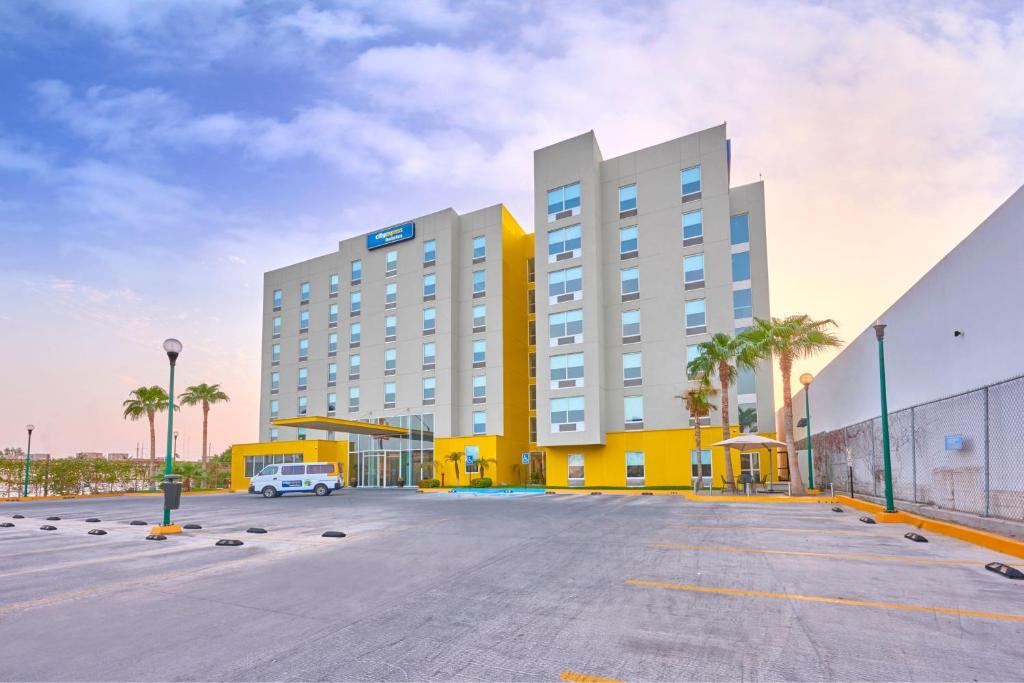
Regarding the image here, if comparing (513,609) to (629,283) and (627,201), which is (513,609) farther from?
(627,201)

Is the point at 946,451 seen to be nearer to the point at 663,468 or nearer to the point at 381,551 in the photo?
the point at 381,551

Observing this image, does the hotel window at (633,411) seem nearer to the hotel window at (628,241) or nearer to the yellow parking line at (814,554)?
the hotel window at (628,241)

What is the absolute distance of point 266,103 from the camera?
67.9 ft

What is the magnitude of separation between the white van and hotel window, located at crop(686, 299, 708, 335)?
23435mm

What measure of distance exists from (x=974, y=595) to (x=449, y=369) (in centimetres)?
3987

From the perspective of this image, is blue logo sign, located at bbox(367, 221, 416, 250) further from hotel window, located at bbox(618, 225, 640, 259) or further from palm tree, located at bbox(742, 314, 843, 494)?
palm tree, located at bbox(742, 314, 843, 494)

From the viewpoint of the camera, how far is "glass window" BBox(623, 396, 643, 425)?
3806 centimetres

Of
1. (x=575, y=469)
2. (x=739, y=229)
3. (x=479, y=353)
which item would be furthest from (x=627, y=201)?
(x=575, y=469)

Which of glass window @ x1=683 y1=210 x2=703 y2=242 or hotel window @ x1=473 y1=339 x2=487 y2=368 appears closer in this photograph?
glass window @ x1=683 y1=210 x2=703 y2=242

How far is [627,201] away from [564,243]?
5.17 metres

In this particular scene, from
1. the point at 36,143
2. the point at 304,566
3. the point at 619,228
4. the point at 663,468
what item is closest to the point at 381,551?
the point at 304,566

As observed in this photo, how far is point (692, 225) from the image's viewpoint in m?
37.8

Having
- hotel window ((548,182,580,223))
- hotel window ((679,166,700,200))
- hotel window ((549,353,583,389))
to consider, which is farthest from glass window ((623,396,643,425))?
hotel window ((679,166,700,200))

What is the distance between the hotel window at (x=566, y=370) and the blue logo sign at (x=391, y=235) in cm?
1815
